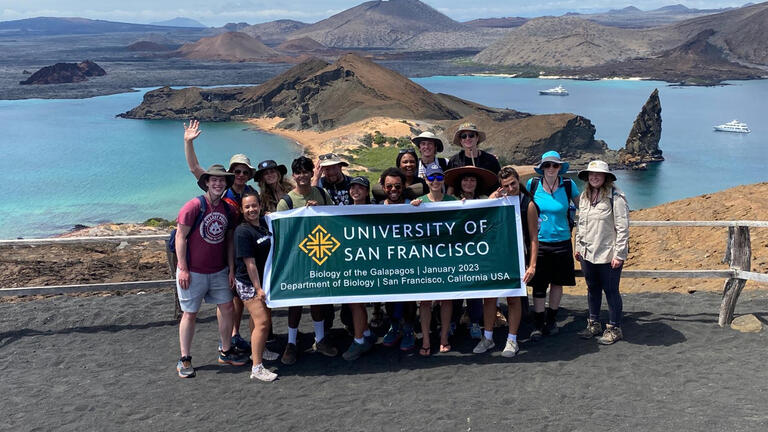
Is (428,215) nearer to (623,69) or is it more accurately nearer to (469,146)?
(469,146)

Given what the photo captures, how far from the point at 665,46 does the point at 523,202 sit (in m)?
213

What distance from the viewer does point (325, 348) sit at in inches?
251

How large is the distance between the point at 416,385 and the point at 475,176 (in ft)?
6.62

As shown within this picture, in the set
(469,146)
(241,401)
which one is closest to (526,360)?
(469,146)

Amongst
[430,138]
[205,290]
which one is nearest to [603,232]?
[430,138]

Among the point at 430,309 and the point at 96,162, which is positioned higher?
the point at 430,309

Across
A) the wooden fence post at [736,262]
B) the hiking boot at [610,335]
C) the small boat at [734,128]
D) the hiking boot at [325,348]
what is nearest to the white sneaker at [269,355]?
the hiking boot at [325,348]

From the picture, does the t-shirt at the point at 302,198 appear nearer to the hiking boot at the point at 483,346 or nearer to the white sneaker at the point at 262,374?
the white sneaker at the point at 262,374

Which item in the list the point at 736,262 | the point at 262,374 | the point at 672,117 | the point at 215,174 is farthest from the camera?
the point at 672,117

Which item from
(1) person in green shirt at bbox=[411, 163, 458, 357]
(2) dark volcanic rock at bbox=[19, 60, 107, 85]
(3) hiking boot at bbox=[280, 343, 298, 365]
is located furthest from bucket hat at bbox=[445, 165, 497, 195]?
(2) dark volcanic rock at bbox=[19, 60, 107, 85]

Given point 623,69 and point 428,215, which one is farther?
point 623,69

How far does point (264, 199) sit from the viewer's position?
616 centimetres

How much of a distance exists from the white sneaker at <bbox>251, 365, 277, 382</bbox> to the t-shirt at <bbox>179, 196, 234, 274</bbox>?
0.99 m

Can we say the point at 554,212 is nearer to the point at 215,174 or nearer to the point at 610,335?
the point at 610,335
